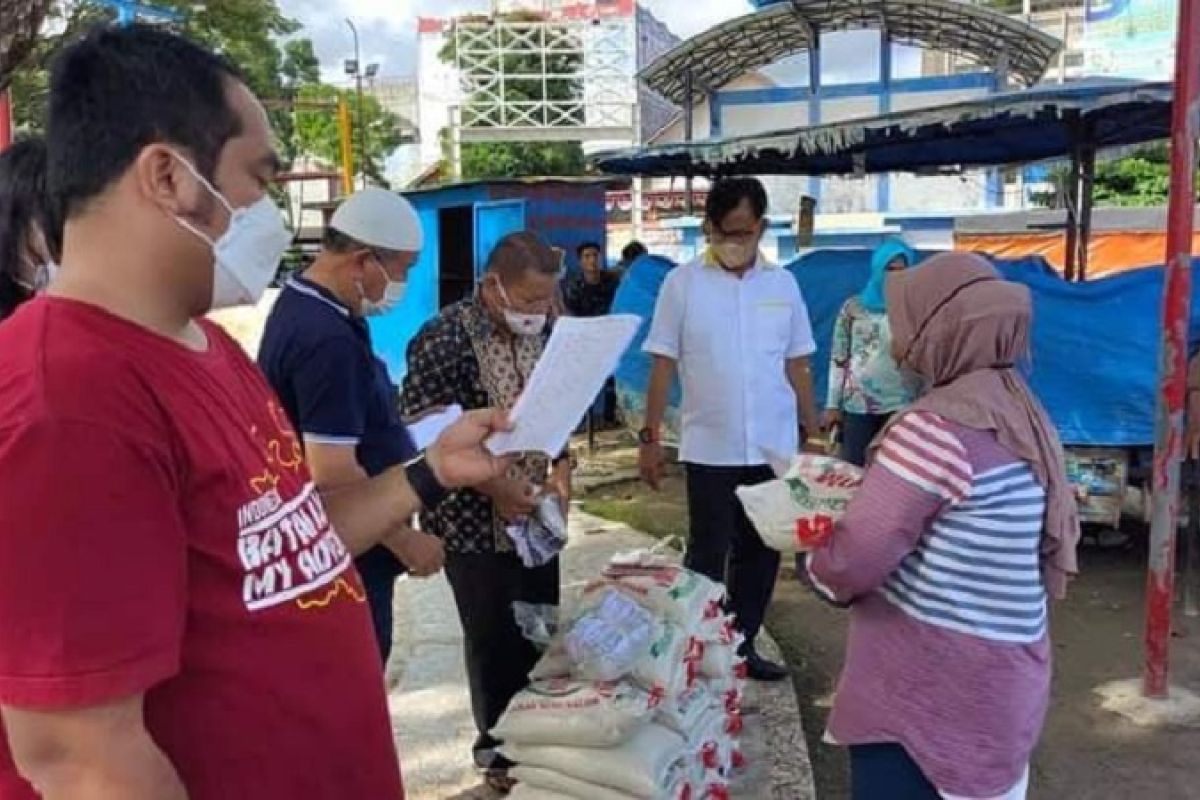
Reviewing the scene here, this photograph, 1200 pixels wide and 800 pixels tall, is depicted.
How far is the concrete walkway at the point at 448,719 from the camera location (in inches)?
131

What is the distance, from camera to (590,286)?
963 centimetres

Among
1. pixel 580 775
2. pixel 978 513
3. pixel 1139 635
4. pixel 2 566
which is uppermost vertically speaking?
pixel 2 566

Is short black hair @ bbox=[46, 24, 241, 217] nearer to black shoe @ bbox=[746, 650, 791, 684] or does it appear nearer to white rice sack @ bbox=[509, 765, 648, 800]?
white rice sack @ bbox=[509, 765, 648, 800]

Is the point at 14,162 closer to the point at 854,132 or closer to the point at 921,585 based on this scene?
the point at 921,585

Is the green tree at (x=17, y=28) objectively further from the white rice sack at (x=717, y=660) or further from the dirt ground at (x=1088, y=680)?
the white rice sack at (x=717, y=660)

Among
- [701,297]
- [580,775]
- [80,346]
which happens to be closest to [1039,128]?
[701,297]

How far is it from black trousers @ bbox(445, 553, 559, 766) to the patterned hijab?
56.5 inches

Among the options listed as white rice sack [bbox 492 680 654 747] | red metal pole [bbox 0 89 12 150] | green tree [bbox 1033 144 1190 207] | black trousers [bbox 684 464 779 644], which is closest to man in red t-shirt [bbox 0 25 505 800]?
white rice sack [bbox 492 680 654 747]

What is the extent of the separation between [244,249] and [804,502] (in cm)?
126

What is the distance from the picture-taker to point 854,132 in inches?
285

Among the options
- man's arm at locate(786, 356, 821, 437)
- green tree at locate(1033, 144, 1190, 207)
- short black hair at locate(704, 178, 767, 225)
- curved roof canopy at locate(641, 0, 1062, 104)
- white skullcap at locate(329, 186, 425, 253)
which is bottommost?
man's arm at locate(786, 356, 821, 437)

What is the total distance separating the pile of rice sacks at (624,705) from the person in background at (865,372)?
8.19ft

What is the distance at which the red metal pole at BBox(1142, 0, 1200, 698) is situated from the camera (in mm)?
3855

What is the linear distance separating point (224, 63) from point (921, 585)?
1.41 m
